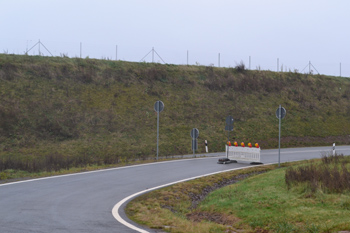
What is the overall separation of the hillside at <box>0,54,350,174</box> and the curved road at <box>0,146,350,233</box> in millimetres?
4956

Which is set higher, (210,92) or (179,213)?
(210,92)

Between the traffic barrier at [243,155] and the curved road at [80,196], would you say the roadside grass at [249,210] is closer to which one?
the curved road at [80,196]

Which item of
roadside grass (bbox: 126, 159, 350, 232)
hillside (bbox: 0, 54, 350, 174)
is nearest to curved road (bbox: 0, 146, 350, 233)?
roadside grass (bbox: 126, 159, 350, 232)

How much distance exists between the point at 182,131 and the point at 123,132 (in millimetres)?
5103

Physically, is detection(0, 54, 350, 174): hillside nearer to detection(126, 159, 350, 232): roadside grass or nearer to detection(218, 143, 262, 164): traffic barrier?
detection(218, 143, 262, 164): traffic barrier

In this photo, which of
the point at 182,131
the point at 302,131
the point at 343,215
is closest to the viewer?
the point at 343,215

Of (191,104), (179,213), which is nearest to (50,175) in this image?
(179,213)

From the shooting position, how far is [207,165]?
75.4 feet

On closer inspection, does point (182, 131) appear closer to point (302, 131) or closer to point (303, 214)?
point (302, 131)

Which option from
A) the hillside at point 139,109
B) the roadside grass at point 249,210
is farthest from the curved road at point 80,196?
the hillside at point 139,109

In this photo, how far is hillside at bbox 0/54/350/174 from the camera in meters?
32.0

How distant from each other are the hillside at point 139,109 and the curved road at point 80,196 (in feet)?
16.3

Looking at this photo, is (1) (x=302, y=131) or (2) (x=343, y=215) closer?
(2) (x=343, y=215)

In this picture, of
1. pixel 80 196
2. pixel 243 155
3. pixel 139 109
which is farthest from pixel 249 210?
pixel 139 109
